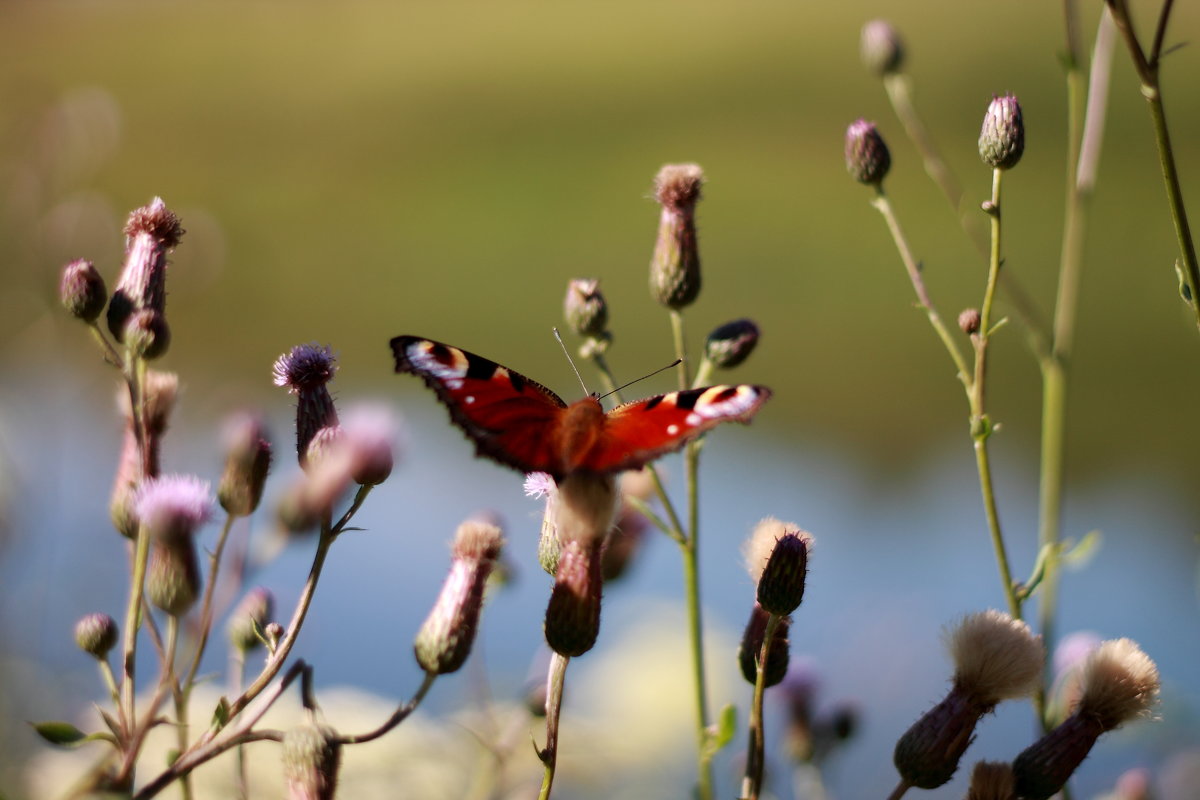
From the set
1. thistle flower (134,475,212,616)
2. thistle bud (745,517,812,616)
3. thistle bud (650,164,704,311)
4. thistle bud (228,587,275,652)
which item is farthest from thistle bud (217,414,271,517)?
thistle bud (650,164,704,311)

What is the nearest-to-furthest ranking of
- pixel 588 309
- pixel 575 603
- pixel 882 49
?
1. pixel 575 603
2. pixel 588 309
3. pixel 882 49

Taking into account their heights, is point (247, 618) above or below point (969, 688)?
above

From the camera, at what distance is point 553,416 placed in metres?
1.10

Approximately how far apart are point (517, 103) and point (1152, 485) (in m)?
5.19

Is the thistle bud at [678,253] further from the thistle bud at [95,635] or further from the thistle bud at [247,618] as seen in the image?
the thistle bud at [95,635]

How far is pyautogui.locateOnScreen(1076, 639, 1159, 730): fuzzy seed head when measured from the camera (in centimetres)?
103

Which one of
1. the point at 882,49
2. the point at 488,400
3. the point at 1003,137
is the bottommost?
the point at 488,400

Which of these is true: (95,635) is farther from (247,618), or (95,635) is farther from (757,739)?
(757,739)

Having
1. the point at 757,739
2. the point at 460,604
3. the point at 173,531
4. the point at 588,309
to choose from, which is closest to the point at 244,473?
the point at 173,531

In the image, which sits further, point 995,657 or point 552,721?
point 995,657

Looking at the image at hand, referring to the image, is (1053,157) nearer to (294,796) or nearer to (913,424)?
(913,424)

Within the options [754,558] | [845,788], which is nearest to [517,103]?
[845,788]

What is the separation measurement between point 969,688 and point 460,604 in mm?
461

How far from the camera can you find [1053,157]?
6.57 metres
